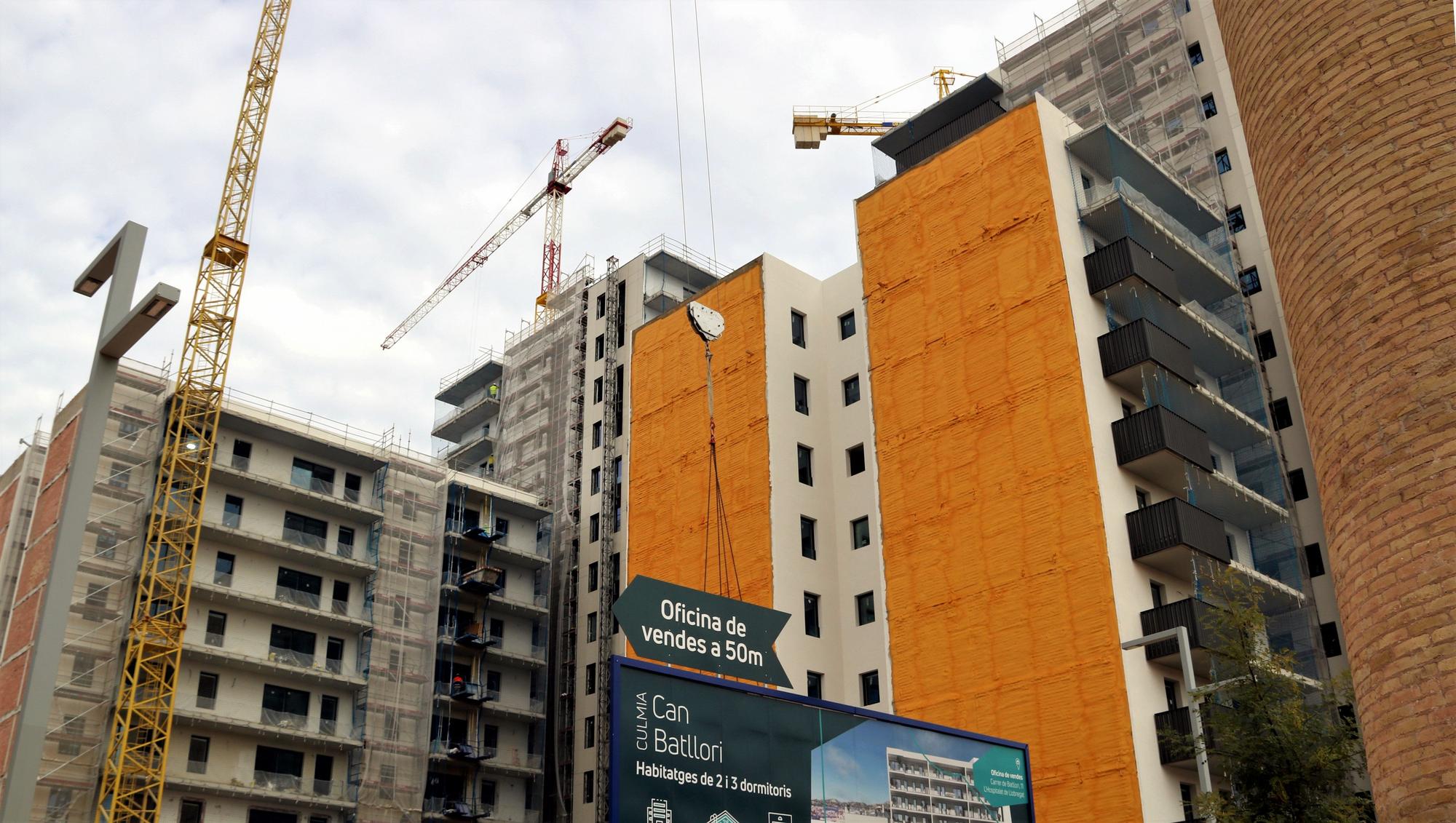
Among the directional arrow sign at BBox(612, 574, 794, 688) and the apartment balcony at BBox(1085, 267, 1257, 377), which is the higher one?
the apartment balcony at BBox(1085, 267, 1257, 377)

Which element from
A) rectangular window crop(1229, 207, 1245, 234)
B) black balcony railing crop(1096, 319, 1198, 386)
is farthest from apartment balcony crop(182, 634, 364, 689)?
rectangular window crop(1229, 207, 1245, 234)

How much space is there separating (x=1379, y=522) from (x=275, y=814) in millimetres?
56877

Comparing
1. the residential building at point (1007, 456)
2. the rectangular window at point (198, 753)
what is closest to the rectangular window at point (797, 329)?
the residential building at point (1007, 456)

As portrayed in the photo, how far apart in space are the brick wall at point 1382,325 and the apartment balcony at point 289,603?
2152 inches

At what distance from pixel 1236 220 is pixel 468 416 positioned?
203 ft

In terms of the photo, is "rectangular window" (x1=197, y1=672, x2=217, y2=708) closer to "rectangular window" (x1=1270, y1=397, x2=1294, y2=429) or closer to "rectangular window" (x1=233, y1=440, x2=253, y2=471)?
"rectangular window" (x1=233, y1=440, x2=253, y2=471)

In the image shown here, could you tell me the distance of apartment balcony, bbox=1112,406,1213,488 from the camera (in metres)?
43.1

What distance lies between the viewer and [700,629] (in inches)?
840

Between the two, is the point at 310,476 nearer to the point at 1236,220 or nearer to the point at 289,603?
the point at 289,603

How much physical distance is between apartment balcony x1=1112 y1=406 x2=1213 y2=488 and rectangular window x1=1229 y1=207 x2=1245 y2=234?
652 inches

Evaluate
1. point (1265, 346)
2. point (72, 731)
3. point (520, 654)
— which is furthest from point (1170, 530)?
point (72, 731)

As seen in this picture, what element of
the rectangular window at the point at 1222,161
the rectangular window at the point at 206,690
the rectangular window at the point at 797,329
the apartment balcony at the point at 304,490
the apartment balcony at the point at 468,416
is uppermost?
the apartment balcony at the point at 468,416

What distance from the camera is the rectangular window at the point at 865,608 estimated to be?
165ft

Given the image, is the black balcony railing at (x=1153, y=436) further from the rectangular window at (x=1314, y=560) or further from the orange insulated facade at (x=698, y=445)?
the orange insulated facade at (x=698, y=445)
